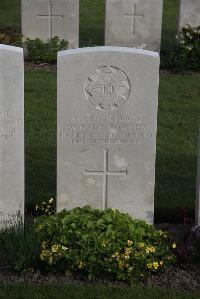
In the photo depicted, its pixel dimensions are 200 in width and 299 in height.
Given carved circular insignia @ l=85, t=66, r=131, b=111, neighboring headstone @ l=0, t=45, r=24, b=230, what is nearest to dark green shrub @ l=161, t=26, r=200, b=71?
carved circular insignia @ l=85, t=66, r=131, b=111

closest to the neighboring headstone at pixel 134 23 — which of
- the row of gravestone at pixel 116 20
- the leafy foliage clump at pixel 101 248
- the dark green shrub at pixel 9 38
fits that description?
the row of gravestone at pixel 116 20

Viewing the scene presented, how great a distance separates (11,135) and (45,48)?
7.46 metres

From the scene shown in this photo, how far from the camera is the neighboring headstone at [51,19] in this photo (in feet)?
43.8

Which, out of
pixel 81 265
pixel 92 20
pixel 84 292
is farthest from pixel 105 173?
pixel 92 20

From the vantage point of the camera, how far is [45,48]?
1355 cm

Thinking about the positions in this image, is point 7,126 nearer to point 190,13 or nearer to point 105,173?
point 105,173

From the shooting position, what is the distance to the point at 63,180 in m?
6.43

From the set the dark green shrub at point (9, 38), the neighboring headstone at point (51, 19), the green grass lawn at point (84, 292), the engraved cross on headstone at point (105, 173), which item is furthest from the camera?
the neighboring headstone at point (51, 19)

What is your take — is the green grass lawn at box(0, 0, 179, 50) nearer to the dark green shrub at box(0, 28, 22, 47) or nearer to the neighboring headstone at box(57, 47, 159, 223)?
Answer: the dark green shrub at box(0, 28, 22, 47)

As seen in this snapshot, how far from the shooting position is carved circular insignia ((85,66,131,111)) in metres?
6.18

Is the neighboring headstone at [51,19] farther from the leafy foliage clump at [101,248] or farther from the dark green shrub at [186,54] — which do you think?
the leafy foliage clump at [101,248]

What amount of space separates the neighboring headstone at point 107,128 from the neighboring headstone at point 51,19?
7.37 meters

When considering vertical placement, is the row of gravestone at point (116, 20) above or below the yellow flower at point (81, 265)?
above

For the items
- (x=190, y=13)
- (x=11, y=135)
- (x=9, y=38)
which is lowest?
(x=11, y=135)
